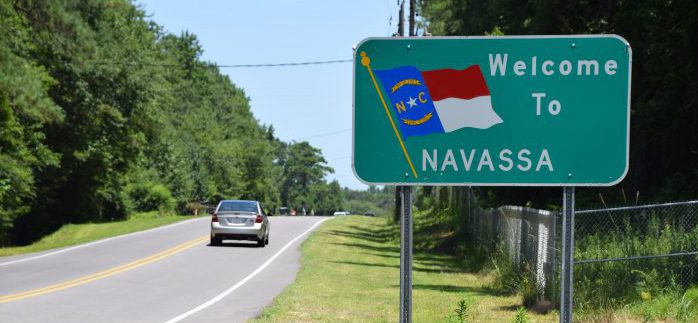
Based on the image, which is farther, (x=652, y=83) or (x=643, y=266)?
(x=652, y=83)

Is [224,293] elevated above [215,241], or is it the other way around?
[215,241]

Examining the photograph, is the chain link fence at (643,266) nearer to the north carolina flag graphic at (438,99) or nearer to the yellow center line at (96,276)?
the north carolina flag graphic at (438,99)

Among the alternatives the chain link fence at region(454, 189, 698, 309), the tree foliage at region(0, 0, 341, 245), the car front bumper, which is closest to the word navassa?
the chain link fence at region(454, 189, 698, 309)

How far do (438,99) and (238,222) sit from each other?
2696 centimetres

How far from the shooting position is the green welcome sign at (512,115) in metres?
6.36

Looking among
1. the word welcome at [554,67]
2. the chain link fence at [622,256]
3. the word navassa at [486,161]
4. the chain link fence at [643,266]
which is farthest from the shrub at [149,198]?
the word welcome at [554,67]

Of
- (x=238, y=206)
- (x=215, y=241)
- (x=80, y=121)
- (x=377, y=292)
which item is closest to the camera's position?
(x=377, y=292)

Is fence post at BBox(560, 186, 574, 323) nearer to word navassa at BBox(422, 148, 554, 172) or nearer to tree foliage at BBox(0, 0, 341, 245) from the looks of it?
word navassa at BBox(422, 148, 554, 172)

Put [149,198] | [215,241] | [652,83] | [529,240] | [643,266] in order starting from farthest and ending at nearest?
[149,198] → [215,241] → [652,83] → [529,240] → [643,266]

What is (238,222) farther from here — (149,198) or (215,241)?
(149,198)

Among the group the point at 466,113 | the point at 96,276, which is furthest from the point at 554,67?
the point at 96,276

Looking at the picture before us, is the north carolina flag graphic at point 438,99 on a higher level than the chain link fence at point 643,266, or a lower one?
higher

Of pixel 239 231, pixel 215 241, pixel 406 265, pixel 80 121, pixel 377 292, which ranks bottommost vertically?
pixel 377 292

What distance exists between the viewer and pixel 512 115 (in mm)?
6406
